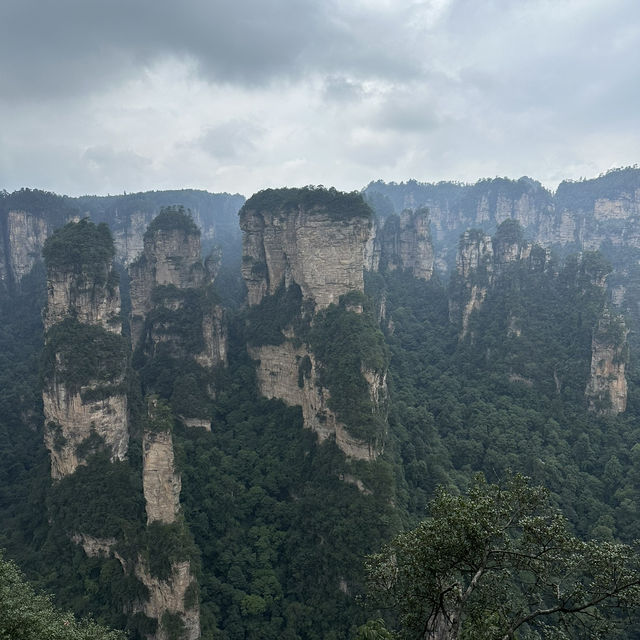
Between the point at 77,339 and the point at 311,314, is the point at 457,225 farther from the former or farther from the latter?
the point at 77,339

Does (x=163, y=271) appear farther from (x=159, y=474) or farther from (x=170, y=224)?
(x=159, y=474)

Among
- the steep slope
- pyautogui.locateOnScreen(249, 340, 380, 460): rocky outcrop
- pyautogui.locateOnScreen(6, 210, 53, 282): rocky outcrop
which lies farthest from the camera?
pyautogui.locateOnScreen(6, 210, 53, 282): rocky outcrop

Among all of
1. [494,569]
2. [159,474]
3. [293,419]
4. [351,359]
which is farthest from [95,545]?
[494,569]

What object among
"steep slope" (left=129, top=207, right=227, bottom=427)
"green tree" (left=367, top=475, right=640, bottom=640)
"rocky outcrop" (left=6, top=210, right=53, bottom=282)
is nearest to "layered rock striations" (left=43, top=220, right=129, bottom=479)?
"steep slope" (left=129, top=207, right=227, bottom=427)

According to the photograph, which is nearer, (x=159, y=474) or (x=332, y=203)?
(x=159, y=474)

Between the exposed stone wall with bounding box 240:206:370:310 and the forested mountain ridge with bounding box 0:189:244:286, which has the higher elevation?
the forested mountain ridge with bounding box 0:189:244:286

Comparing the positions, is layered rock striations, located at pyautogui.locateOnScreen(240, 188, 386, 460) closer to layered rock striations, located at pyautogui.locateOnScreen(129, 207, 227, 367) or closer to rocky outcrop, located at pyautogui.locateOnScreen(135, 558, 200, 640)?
layered rock striations, located at pyautogui.locateOnScreen(129, 207, 227, 367)

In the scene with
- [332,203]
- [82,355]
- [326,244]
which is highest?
[332,203]
